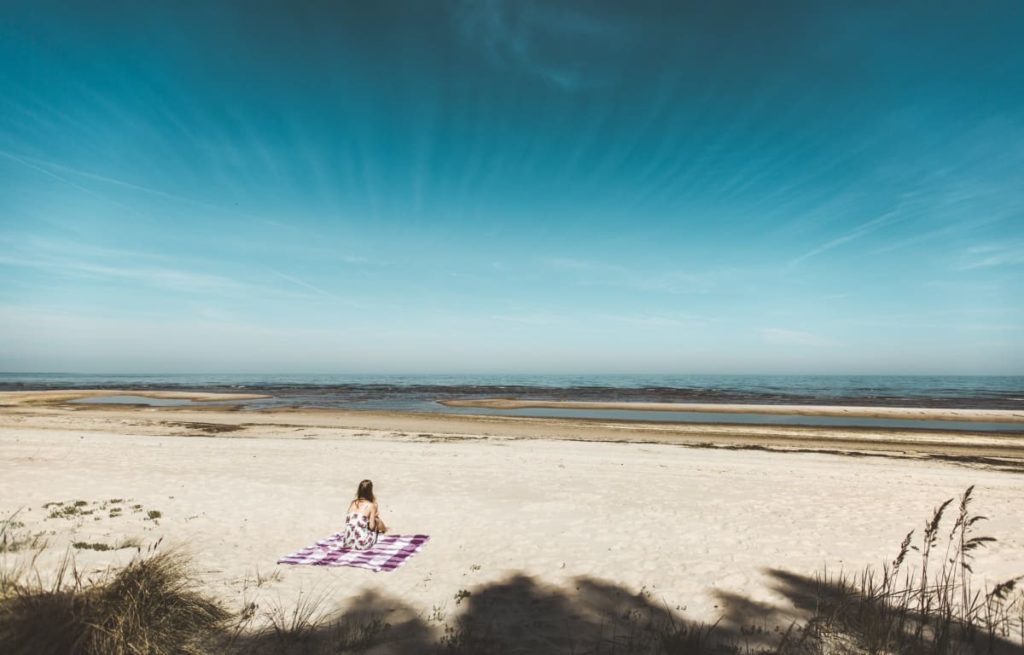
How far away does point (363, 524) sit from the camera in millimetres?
9344

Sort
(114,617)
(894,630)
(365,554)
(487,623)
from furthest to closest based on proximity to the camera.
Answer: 1. (365,554)
2. (487,623)
3. (894,630)
4. (114,617)

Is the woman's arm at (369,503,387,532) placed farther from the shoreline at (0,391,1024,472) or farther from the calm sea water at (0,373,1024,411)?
the calm sea water at (0,373,1024,411)

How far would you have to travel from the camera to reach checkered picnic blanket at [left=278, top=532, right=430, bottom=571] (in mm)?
8391

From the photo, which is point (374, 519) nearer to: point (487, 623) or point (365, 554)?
point (365, 554)

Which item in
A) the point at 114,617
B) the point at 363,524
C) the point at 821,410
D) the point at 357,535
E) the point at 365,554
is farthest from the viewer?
the point at 821,410

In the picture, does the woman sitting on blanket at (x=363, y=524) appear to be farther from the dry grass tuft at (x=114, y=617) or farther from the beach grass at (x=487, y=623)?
the dry grass tuft at (x=114, y=617)

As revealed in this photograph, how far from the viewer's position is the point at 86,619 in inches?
184

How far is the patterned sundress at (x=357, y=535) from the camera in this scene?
360 inches

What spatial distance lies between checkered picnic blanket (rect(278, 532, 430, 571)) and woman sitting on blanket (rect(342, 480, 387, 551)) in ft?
0.46

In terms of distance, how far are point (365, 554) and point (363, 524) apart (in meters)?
0.61

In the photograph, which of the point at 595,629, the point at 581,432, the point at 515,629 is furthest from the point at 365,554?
the point at 581,432

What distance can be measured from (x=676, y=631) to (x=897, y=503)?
10930 millimetres

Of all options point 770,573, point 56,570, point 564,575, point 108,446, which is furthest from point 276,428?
point 770,573

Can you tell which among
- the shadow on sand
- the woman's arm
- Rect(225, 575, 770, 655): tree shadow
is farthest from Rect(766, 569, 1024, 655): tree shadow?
the woman's arm
